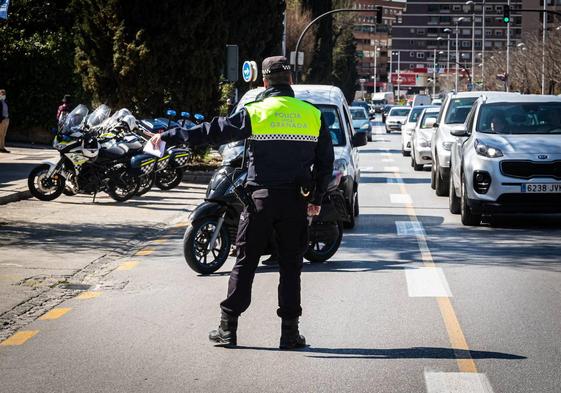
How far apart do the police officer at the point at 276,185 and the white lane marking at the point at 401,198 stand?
509 inches

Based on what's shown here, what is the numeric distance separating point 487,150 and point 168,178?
27.6 feet

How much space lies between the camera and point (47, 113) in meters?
36.8

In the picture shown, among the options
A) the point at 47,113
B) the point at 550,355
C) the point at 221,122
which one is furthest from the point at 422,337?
the point at 47,113

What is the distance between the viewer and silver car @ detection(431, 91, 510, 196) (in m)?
21.8

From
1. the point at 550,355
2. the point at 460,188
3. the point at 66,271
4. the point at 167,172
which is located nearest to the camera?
the point at 550,355

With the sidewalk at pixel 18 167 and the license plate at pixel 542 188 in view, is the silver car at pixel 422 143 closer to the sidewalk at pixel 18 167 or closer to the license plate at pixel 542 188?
the sidewalk at pixel 18 167

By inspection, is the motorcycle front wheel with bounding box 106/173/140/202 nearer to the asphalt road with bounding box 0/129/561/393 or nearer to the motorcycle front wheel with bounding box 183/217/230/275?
the asphalt road with bounding box 0/129/561/393

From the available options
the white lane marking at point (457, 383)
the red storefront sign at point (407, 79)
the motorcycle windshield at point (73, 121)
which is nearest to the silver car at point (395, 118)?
the motorcycle windshield at point (73, 121)

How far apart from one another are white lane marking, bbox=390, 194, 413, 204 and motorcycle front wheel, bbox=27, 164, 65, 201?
572 centimetres

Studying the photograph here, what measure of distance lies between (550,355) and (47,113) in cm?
3065

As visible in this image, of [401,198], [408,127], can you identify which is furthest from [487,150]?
[408,127]

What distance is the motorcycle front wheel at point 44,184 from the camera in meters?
20.1

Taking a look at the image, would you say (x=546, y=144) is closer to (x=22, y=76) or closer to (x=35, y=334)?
(x=35, y=334)

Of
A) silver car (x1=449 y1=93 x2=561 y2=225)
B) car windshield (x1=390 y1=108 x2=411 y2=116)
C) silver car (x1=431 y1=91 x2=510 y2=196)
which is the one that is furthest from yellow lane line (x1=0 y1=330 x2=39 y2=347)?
car windshield (x1=390 y1=108 x2=411 y2=116)
